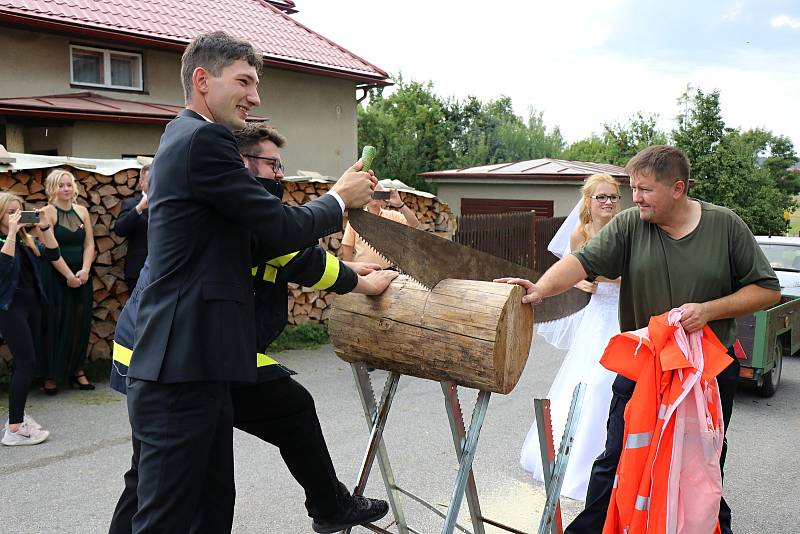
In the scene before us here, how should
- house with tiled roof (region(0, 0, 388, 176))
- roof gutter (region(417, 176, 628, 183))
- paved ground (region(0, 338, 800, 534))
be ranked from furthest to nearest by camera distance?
roof gutter (region(417, 176, 628, 183)) < house with tiled roof (region(0, 0, 388, 176)) < paved ground (region(0, 338, 800, 534))

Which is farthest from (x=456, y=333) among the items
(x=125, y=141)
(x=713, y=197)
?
(x=713, y=197)

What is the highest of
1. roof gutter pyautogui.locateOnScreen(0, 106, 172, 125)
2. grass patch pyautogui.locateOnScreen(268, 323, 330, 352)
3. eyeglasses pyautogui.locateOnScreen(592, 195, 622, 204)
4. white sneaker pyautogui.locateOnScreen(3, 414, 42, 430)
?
roof gutter pyautogui.locateOnScreen(0, 106, 172, 125)

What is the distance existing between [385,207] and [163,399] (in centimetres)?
523

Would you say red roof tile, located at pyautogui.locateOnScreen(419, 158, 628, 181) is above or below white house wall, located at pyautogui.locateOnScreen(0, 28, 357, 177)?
below

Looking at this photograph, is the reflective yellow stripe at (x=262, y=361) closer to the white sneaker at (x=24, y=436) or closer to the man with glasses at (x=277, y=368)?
the man with glasses at (x=277, y=368)

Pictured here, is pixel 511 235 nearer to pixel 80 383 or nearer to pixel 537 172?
pixel 537 172

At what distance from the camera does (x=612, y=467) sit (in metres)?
3.41

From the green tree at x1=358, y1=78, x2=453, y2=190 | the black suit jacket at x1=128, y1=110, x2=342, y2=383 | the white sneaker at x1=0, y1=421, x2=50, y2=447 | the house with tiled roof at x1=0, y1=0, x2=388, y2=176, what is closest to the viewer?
the black suit jacket at x1=128, y1=110, x2=342, y2=383

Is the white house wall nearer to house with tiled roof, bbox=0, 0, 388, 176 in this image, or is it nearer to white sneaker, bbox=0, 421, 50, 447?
house with tiled roof, bbox=0, 0, 388, 176

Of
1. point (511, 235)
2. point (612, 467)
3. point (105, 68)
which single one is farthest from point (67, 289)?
point (511, 235)

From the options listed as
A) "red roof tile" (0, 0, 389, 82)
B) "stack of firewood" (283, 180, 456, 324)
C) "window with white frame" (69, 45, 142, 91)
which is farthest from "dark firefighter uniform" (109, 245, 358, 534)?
"window with white frame" (69, 45, 142, 91)

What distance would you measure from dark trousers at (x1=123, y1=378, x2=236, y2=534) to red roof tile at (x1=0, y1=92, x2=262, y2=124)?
30.1 feet

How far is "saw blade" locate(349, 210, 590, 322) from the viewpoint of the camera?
285cm

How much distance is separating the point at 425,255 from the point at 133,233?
506 centimetres
